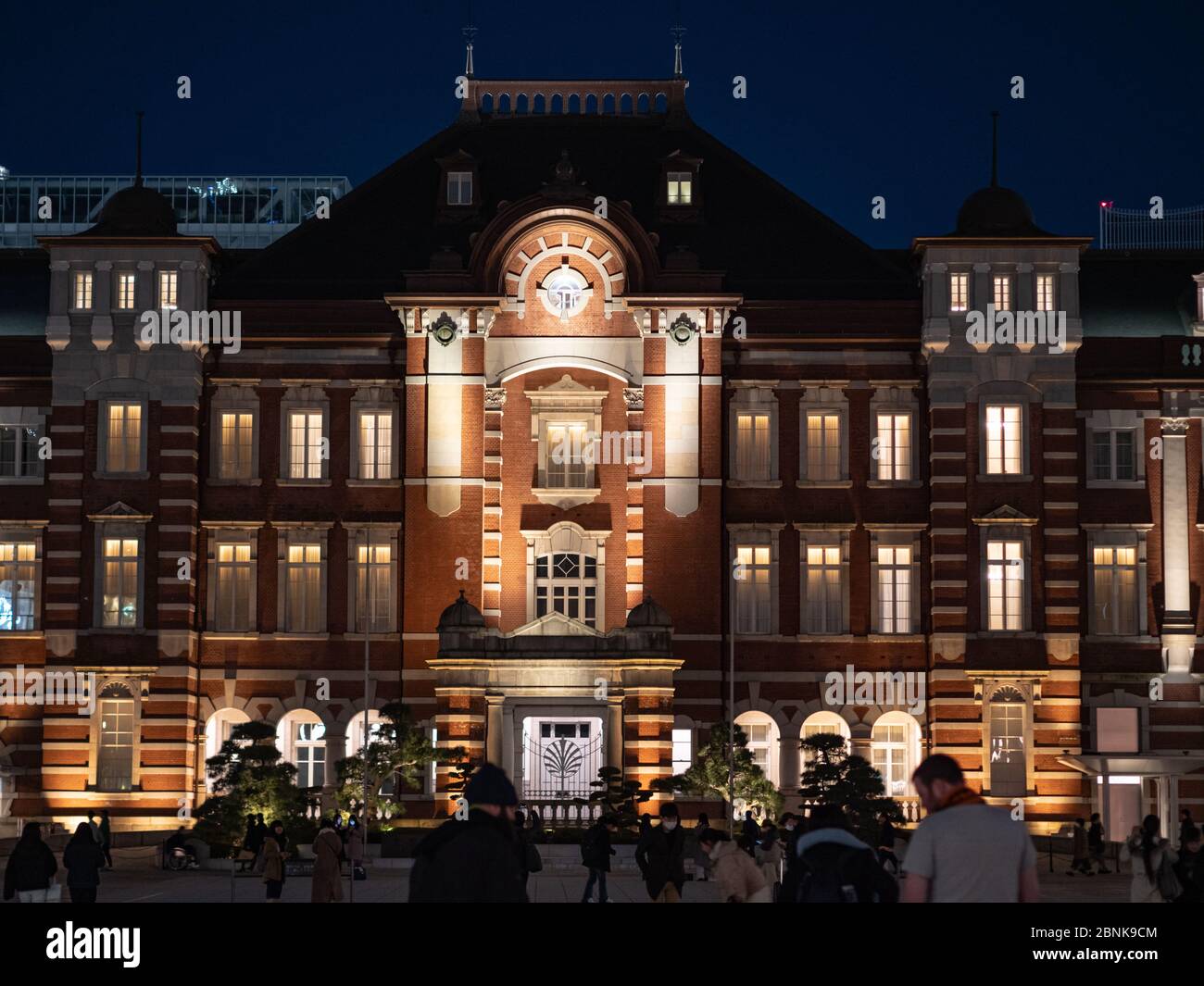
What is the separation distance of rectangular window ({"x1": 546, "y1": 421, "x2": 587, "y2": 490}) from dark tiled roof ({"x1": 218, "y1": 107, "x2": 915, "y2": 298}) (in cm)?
556

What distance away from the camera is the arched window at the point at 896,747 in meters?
56.8

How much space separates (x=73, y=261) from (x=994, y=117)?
24.8 m

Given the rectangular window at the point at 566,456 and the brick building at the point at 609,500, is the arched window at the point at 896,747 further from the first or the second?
the rectangular window at the point at 566,456

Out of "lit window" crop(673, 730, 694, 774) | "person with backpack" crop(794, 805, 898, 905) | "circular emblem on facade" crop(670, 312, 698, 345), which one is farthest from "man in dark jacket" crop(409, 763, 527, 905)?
"circular emblem on facade" crop(670, 312, 698, 345)

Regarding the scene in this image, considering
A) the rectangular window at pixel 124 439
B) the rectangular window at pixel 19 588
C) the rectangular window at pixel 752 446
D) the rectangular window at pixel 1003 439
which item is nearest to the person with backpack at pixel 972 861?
the rectangular window at pixel 1003 439

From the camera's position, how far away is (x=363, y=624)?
57.6 meters

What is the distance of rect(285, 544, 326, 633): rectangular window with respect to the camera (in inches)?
2267

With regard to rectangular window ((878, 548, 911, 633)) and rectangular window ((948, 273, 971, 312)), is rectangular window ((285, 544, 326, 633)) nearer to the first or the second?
rectangular window ((878, 548, 911, 633))

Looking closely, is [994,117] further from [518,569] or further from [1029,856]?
[1029,856]

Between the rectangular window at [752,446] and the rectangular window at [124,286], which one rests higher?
the rectangular window at [124,286]

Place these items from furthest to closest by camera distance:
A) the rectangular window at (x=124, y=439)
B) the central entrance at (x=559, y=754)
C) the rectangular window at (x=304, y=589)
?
1. the rectangular window at (x=304, y=589)
2. the rectangular window at (x=124, y=439)
3. the central entrance at (x=559, y=754)

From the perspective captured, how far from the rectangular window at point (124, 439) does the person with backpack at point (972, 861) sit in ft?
150

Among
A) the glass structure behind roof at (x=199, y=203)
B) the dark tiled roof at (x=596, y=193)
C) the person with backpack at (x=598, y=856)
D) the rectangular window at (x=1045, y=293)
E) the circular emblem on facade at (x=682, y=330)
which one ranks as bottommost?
the person with backpack at (x=598, y=856)
